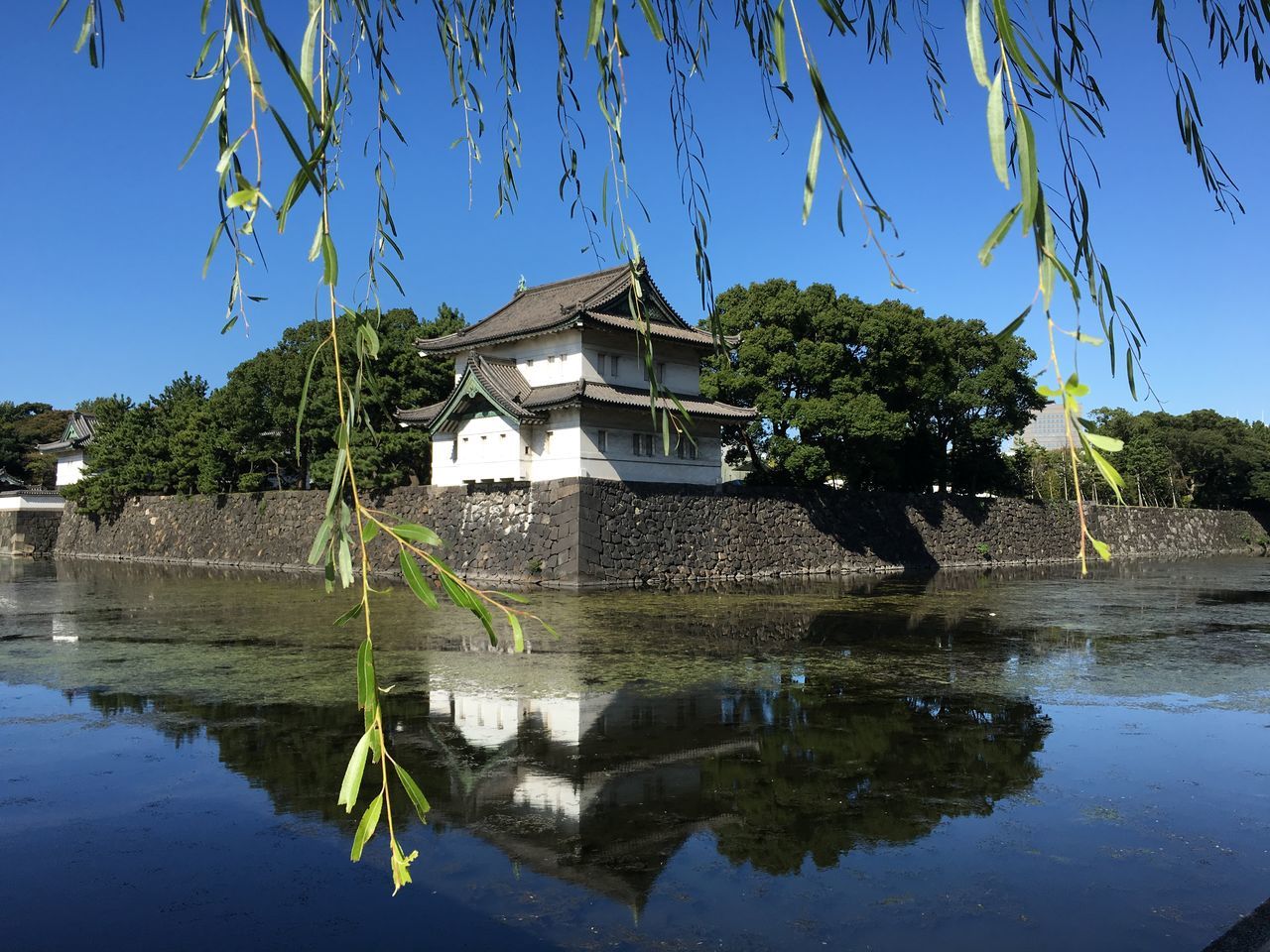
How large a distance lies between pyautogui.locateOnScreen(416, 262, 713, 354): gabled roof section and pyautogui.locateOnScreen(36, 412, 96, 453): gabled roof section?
20409 millimetres

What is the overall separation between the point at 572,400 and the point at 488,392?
7.31 ft

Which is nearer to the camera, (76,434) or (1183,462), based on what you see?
(76,434)

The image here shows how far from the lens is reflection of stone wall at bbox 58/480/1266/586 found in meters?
18.8

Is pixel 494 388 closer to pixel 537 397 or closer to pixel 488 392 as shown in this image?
pixel 488 392

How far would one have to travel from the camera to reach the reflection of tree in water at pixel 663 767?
11.9 feet

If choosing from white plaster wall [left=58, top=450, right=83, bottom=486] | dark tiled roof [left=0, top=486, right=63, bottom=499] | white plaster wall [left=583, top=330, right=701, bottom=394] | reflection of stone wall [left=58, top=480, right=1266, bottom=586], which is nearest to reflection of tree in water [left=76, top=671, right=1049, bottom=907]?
reflection of stone wall [left=58, top=480, right=1266, bottom=586]

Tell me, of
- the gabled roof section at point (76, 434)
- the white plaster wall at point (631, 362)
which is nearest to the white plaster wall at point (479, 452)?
the white plaster wall at point (631, 362)

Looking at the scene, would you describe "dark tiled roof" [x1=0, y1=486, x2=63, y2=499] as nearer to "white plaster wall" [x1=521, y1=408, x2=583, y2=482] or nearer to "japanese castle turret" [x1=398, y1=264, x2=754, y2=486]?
"japanese castle turret" [x1=398, y1=264, x2=754, y2=486]

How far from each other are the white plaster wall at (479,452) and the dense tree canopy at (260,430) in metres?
1.52

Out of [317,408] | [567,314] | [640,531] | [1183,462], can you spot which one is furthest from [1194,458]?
[317,408]

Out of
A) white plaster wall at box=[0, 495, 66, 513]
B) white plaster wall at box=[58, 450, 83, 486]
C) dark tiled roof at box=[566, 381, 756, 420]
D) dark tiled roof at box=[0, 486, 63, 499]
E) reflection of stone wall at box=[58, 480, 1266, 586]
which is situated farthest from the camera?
white plaster wall at box=[58, 450, 83, 486]

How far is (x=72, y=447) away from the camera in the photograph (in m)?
35.8

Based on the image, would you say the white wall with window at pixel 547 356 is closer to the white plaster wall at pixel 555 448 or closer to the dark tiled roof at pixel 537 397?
the dark tiled roof at pixel 537 397

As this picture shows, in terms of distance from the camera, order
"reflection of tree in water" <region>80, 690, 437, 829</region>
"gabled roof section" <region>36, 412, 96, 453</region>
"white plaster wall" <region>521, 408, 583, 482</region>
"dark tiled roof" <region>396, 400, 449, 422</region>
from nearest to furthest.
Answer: "reflection of tree in water" <region>80, 690, 437, 829</region>
"white plaster wall" <region>521, 408, 583, 482</region>
"dark tiled roof" <region>396, 400, 449, 422</region>
"gabled roof section" <region>36, 412, 96, 453</region>
